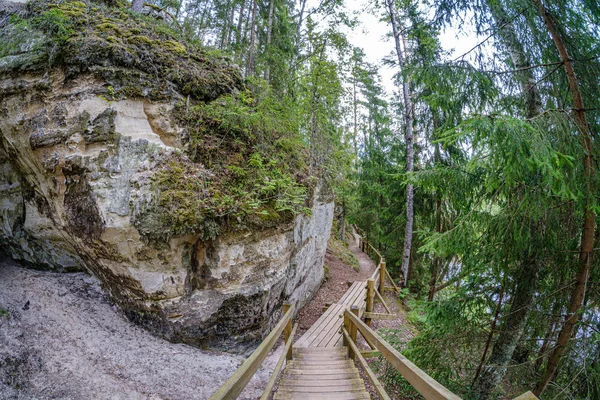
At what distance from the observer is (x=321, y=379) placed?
3.91 meters

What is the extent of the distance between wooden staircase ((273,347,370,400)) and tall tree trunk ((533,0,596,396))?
7.97 feet

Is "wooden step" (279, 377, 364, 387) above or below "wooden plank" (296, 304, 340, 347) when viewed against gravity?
above

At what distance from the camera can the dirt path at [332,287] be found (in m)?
8.02

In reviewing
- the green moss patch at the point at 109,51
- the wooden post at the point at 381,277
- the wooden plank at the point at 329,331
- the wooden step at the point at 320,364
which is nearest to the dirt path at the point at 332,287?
the wooden plank at the point at 329,331

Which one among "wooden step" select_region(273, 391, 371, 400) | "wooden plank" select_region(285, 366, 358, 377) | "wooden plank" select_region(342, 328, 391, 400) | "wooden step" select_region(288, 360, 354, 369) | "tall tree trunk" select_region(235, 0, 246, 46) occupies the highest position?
"tall tree trunk" select_region(235, 0, 246, 46)

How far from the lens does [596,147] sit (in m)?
3.17

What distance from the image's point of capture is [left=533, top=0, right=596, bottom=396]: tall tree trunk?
3049mm

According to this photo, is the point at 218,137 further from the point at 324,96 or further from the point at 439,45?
the point at 439,45

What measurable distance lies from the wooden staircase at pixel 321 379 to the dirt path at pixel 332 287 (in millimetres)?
2282

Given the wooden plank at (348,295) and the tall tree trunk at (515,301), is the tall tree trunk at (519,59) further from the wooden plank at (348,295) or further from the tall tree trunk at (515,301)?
the wooden plank at (348,295)

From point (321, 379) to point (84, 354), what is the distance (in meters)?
3.87

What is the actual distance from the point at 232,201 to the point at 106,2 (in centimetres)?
965

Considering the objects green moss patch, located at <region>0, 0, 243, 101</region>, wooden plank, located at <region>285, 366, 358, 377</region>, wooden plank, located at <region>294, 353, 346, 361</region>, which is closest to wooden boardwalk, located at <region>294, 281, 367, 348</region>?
wooden plank, located at <region>294, 353, 346, 361</region>

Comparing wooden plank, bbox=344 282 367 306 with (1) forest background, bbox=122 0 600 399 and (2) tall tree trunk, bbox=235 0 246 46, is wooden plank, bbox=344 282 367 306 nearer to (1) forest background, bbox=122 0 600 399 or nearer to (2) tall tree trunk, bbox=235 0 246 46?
(1) forest background, bbox=122 0 600 399
